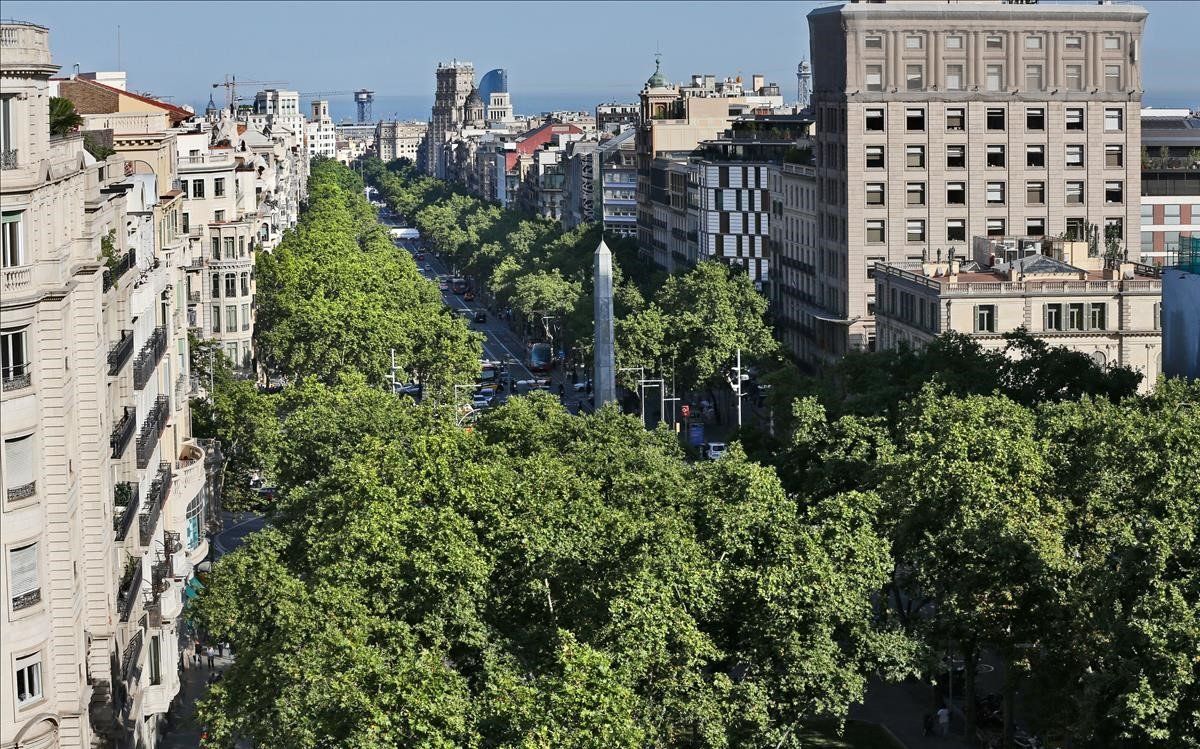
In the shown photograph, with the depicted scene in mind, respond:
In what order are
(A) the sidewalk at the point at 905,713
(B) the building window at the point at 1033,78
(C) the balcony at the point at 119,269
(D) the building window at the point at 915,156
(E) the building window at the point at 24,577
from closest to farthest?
(E) the building window at the point at 24,577
(C) the balcony at the point at 119,269
(A) the sidewalk at the point at 905,713
(D) the building window at the point at 915,156
(B) the building window at the point at 1033,78

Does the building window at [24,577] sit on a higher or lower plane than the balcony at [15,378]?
lower

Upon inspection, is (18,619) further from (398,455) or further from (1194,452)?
(1194,452)

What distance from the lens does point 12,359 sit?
142ft

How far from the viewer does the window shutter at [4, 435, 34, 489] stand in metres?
43.1

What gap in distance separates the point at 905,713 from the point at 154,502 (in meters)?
27.2

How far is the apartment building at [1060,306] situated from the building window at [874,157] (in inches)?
911

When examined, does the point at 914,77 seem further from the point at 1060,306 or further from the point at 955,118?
the point at 1060,306

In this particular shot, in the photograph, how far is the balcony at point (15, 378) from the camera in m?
A: 42.9

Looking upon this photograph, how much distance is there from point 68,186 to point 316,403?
173 ft

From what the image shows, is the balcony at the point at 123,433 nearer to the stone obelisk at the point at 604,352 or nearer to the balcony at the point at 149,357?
the balcony at the point at 149,357

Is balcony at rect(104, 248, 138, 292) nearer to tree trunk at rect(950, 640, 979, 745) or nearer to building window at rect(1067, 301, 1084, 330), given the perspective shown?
tree trunk at rect(950, 640, 979, 745)

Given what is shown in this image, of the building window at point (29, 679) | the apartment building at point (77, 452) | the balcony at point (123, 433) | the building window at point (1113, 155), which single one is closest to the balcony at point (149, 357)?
the apartment building at point (77, 452)

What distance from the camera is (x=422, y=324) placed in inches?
5512

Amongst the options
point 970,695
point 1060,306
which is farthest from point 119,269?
point 1060,306
